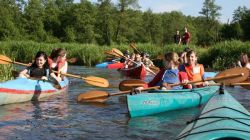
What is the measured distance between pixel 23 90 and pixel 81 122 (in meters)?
2.11

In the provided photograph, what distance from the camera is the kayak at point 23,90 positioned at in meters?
7.95

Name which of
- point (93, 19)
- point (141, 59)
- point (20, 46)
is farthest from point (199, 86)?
point (93, 19)

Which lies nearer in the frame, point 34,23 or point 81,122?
point 81,122

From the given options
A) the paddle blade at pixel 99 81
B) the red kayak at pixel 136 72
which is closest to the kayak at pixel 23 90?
the paddle blade at pixel 99 81

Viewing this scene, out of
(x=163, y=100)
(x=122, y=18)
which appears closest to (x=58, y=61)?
(x=163, y=100)

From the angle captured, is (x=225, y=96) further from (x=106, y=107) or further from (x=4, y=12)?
(x=4, y=12)

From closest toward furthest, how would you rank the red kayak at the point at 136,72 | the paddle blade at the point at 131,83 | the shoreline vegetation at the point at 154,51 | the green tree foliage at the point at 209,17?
the paddle blade at the point at 131,83 → the red kayak at the point at 136,72 → the shoreline vegetation at the point at 154,51 → the green tree foliage at the point at 209,17

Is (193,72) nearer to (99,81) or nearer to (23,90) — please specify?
(99,81)

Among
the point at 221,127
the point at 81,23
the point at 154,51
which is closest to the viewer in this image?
the point at 221,127

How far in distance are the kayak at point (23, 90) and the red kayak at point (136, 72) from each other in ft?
18.0

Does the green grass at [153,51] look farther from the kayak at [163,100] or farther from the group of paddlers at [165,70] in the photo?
the kayak at [163,100]

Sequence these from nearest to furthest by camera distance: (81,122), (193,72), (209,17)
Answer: (81,122), (193,72), (209,17)

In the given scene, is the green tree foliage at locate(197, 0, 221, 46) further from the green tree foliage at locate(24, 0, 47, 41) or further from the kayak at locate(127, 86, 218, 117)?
the kayak at locate(127, 86, 218, 117)

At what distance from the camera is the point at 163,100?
7.19 meters
